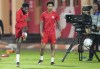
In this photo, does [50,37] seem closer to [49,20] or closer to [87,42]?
[49,20]

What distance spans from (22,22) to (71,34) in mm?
12510

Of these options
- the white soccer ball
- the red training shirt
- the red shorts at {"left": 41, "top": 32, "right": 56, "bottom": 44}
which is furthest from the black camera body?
the red shorts at {"left": 41, "top": 32, "right": 56, "bottom": 44}

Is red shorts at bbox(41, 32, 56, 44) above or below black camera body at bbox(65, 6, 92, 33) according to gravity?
below

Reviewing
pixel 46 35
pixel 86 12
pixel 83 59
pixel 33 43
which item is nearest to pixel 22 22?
pixel 46 35

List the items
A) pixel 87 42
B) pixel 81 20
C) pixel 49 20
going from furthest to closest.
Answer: pixel 81 20 < pixel 87 42 < pixel 49 20

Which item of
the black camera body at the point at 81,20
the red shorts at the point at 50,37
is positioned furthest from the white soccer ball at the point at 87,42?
the red shorts at the point at 50,37

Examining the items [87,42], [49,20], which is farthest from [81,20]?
[49,20]

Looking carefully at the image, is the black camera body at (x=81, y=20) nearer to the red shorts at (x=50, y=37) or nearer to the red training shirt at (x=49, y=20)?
the red training shirt at (x=49, y=20)

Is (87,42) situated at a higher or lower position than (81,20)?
lower

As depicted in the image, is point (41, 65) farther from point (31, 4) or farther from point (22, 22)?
point (31, 4)

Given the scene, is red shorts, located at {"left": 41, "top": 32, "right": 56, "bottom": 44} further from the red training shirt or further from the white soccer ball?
the white soccer ball

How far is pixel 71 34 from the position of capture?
95.0ft

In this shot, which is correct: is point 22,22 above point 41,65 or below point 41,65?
above

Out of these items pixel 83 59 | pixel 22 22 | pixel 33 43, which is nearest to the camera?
pixel 22 22
